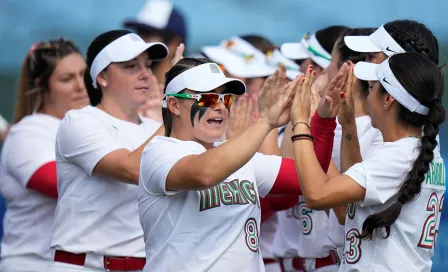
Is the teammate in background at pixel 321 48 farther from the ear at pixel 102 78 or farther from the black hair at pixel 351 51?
the ear at pixel 102 78

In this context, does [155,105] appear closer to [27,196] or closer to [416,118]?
[27,196]

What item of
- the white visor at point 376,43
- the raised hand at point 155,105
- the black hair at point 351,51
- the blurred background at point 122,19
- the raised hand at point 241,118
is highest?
the white visor at point 376,43

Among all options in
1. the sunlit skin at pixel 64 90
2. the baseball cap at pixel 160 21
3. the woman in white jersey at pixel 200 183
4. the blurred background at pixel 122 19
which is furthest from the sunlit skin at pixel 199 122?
the blurred background at pixel 122 19

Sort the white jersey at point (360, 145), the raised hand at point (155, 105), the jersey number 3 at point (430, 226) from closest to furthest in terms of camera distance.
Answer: the jersey number 3 at point (430, 226), the white jersey at point (360, 145), the raised hand at point (155, 105)

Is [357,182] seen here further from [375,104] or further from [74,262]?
[74,262]

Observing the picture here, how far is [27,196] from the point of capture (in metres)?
5.68

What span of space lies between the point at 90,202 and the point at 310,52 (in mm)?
1913

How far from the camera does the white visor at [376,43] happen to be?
4.59 metres

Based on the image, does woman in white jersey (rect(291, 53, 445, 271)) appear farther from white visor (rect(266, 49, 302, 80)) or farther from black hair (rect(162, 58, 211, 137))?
white visor (rect(266, 49, 302, 80))

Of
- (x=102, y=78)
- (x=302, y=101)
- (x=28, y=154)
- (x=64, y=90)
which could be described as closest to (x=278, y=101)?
(x=302, y=101)

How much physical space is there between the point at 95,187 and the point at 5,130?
3201 millimetres

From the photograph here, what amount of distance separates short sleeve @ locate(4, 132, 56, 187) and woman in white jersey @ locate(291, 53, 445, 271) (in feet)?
6.91

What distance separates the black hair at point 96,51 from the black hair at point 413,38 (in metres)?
1.56

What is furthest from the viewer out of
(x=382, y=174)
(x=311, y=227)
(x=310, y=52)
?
(x=310, y=52)
